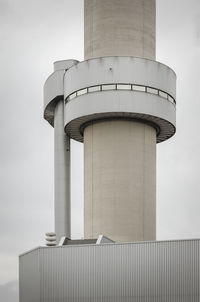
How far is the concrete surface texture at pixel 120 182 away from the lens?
2381 inches

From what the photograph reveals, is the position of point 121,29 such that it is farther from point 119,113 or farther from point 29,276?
point 29,276

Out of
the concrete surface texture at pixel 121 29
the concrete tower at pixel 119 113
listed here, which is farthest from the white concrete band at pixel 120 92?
the concrete surface texture at pixel 121 29

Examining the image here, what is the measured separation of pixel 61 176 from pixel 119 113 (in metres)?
9.99

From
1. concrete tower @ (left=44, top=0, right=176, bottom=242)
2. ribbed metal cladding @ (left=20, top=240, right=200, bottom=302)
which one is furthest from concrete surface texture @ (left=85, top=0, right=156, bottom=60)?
ribbed metal cladding @ (left=20, top=240, right=200, bottom=302)

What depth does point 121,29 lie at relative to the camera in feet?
207

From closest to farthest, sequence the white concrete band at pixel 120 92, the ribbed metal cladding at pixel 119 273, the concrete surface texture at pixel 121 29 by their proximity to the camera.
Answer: the ribbed metal cladding at pixel 119 273 < the white concrete band at pixel 120 92 < the concrete surface texture at pixel 121 29

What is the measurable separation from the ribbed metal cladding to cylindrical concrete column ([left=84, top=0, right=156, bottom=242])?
Answer: 1115cm

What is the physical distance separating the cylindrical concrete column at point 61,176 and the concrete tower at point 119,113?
0.44 m

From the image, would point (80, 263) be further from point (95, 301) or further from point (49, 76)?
point (49, 76)

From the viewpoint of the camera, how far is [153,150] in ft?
209

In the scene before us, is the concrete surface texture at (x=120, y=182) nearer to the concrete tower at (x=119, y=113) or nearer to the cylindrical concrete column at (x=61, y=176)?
the concrete tower at (x=119, y=113)

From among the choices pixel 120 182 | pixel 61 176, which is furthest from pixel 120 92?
pixel 61 176

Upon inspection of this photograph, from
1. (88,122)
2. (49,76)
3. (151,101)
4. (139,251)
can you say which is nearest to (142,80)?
(151,101)

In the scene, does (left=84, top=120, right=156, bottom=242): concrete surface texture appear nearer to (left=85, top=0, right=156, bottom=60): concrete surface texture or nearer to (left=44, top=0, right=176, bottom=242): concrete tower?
(left=44, top=0, right=176, bottom=242): concrete tower
